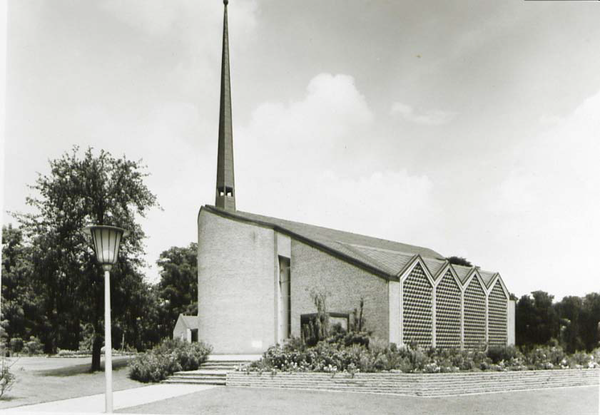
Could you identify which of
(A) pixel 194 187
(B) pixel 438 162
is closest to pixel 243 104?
(A) pixel 194 187

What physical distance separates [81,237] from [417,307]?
10.8 m

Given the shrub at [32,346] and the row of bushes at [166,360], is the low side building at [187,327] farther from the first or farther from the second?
the row of bushes at [166,360]

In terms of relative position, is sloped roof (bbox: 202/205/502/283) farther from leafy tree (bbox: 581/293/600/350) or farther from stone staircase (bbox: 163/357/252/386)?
leafy tree (bbox: 581/293/600/350)

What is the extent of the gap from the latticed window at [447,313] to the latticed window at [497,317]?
5.50ft

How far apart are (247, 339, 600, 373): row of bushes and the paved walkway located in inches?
84.4

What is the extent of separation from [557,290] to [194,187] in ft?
34.7

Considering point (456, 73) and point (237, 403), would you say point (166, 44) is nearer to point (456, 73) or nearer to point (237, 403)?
point (456, 73)

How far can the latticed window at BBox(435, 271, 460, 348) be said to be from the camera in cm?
1836

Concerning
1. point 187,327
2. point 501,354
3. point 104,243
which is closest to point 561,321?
point 501,354

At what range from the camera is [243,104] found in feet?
49.1

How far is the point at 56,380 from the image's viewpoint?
16750mm

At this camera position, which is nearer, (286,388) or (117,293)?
(286,388)

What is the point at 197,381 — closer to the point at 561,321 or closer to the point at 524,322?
the point at 561,321

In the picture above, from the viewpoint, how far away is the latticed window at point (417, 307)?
1727cm
